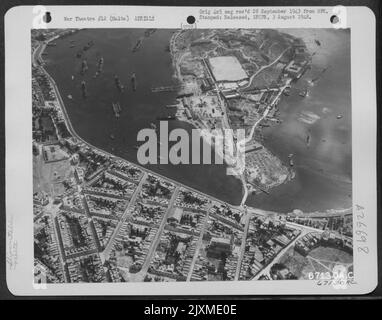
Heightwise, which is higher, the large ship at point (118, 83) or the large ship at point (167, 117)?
the large ship at point (118, 83)

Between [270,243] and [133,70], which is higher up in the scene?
[133,70]

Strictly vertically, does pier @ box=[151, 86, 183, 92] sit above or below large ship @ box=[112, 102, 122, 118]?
above

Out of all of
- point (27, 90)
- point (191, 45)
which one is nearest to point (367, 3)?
point (191, 45)

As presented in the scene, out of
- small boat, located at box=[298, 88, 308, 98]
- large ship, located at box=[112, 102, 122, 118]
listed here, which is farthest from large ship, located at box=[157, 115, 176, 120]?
small boat, located at box=[298, 88, 308, 98]

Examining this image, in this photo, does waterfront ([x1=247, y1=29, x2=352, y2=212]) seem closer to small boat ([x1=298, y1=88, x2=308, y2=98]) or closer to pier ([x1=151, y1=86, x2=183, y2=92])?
small boat ([x1=298, y1=88, x2=308, y2=98])

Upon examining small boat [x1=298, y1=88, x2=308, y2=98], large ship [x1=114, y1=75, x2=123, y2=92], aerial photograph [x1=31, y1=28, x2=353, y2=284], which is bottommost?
aerial photograph [x1=31, y1=28, x2=353, y2=284]

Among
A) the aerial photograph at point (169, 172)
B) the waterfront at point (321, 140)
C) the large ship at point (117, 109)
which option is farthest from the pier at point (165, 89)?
the waterfront at point (321, 140)

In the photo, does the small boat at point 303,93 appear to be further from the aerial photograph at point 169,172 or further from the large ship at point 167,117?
the large ship at point 167,117
